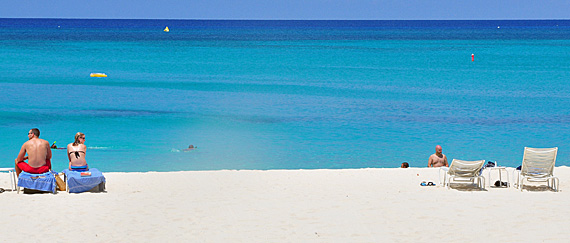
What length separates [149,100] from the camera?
111 ft

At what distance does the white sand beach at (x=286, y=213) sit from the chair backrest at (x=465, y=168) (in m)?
0.34

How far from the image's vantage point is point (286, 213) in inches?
430

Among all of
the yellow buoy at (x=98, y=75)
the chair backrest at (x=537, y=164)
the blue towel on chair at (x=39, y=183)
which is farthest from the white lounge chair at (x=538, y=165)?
the yellow buoy at (x=98, y=75)

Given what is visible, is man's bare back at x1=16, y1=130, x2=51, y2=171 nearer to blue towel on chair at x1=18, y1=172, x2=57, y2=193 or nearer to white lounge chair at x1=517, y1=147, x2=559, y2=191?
blue towel on chair at x1=18, y1=172, x2=57, y2=193

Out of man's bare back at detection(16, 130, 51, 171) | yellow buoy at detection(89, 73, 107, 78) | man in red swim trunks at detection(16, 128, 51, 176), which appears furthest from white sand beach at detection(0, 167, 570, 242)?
yellow buoy at detection(89, 73, 107, 78)

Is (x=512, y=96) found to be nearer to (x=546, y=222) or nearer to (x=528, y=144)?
(x=528, y=144)

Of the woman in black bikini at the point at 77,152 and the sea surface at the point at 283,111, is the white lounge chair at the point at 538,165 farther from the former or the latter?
the woman in black bikini at the point at 77,152

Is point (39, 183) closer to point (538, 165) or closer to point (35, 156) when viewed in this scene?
point (35, 156)

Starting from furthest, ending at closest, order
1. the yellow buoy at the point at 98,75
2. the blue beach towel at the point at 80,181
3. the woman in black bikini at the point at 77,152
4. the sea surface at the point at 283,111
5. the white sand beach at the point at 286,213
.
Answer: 1. the yellow buoy at the point at 98,75
2. the sea surface at the point at 283,111
3. the woman in black bikini at the point at 77,152
4. the blue beach towel at the point at 80,181
5. the white sand beach at the point at 286,213

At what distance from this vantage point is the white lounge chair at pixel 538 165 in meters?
12.4

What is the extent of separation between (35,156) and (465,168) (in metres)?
7.16

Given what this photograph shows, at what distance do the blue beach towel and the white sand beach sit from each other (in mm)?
170

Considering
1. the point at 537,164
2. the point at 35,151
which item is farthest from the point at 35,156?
the point at 537,164

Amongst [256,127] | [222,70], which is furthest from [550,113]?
[222,70]
